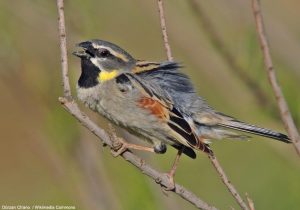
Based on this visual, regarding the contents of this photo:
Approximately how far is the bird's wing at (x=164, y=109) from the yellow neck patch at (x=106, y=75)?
0.21 metres

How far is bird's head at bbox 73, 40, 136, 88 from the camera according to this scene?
18.6 ft

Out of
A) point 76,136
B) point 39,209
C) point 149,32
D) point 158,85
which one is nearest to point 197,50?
point 158,85

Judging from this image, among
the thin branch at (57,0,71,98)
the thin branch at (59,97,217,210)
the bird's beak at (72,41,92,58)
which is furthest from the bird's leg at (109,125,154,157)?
the bird's beak at (72,41,92,58)

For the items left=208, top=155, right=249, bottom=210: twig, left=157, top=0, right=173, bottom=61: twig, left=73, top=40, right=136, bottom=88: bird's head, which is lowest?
left=208, top=155, right=249, bottom=210: twig

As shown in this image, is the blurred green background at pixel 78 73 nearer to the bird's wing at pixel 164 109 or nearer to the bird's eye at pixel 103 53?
the bird's eye at pixel 103 53

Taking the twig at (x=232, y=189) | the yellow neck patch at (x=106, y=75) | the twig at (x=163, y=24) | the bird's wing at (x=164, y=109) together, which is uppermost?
the twig at (x=163, y=24)

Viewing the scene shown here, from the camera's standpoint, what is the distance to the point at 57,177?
213 inches

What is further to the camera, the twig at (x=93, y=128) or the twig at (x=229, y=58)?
the twig at (x=229, y=58)

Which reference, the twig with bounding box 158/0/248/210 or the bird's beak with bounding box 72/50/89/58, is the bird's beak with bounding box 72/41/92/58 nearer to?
the bird's beak with bounding box 72/50/89/58

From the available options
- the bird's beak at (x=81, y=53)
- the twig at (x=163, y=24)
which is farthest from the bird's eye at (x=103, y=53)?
the twig at (x=163, y=24)

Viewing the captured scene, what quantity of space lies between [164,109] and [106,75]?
23.1 inches

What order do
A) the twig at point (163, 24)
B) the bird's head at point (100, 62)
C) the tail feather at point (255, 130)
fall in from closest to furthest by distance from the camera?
the twig at point (163, 24)
the tail feather at point (255, 130)
the bird's head at point (100, 62)

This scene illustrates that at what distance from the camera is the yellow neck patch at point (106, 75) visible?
573 centimetres

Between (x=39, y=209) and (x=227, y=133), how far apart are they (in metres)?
2.91
